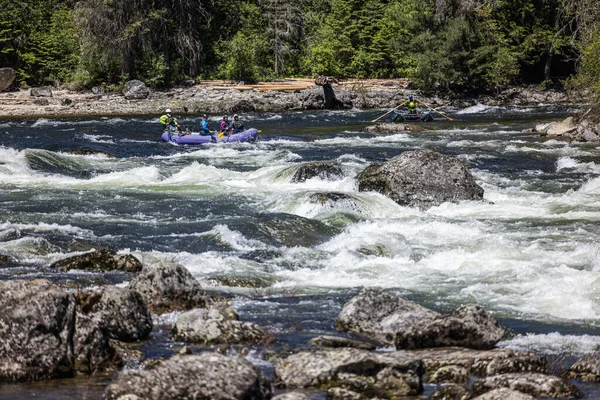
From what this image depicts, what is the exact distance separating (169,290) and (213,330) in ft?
4.48

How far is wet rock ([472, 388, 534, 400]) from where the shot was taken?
20.6ft

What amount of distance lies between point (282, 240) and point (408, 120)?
70.6 ft

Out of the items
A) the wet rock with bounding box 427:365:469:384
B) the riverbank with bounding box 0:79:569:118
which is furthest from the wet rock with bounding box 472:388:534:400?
the riverbank with bounding box 0:79:569:118

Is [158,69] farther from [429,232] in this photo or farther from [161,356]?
[161,356]

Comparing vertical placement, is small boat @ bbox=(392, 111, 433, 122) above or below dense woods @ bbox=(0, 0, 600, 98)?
below

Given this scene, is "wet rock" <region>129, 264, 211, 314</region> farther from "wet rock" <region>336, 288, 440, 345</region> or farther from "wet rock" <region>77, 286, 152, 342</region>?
"wet rock" <region>336, 288, 440, 345</region>

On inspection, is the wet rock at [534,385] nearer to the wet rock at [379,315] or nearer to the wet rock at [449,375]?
the wet rock at [449,375]

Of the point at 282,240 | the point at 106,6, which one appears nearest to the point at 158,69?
the point at 106,6

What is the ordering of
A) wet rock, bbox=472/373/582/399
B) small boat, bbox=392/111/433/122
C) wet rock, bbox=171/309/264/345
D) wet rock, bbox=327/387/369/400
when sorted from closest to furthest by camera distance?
wet rock, bbox=327/387/369/400 → wet rock, bbox=472/373/582/399 → wet rock, bbox=171/309/264/345 → small boat, bbox=392/111/433/122

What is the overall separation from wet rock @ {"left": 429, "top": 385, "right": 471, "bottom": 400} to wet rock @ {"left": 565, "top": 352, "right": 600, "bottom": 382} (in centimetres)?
126

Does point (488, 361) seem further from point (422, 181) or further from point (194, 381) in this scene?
point (422, 181)

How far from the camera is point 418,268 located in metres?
11.8

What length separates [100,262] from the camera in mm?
11266

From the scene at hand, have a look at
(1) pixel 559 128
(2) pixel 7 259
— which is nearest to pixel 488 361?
(2) pixel 7 259
